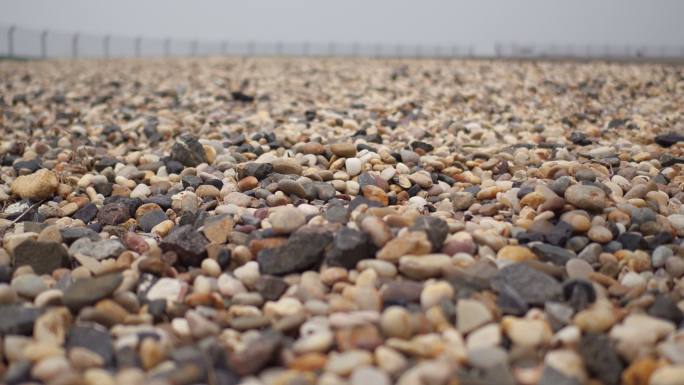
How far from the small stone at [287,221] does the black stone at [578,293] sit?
1125mm

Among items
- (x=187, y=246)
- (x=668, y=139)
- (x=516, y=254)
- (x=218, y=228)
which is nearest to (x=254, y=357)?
(x=187, y=246)

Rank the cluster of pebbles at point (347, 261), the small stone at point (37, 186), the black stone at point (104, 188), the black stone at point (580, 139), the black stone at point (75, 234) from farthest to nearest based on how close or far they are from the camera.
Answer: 1. the black stone at point (580, 139)
2. the black stone at point (104, 188)
3. the small stone at point (37, 186)
4. the black stone at point (75, 234)
5. the cluster of pebbles at point (347, 261)

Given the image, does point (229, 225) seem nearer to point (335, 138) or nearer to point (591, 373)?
point (591, 373)

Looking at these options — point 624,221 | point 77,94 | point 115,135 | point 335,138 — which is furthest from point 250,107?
point 624,221

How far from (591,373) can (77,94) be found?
7.95 metres

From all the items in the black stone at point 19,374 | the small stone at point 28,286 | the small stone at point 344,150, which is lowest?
the black stone at point 19,374

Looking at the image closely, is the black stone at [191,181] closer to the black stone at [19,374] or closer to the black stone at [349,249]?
the black stone at [349,249]

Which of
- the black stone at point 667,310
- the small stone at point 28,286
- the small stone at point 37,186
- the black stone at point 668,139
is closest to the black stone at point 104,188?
the small stone at point 37,186

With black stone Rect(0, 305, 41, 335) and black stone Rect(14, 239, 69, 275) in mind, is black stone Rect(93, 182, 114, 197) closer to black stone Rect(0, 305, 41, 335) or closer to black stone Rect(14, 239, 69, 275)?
black stone Rect(14, 239, 69, 275)

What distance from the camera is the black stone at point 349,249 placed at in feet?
7.00

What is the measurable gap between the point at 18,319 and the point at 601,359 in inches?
75.7

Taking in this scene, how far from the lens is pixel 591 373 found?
1.62 metres

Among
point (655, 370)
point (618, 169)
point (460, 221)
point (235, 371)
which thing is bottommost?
point (235, 371)

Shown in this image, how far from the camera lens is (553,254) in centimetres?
222
